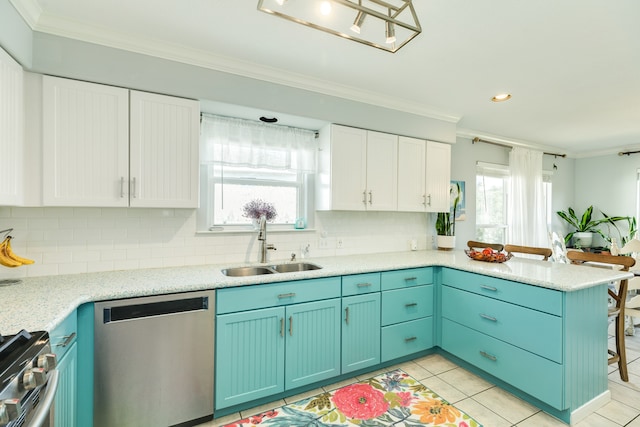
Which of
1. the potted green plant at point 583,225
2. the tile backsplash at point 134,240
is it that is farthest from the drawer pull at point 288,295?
the potted green plant at point 583,225

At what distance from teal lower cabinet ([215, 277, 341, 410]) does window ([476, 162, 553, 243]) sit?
9.56ft

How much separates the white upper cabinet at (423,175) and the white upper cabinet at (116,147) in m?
1.99

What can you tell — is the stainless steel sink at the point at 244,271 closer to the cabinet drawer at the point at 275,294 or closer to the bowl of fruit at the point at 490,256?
the cabinet drawer at the point at 275,294

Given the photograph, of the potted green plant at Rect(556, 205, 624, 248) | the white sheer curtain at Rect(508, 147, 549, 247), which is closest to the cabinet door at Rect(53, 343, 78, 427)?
the white sheer curtain at Rect(508, 147, 549, 247)

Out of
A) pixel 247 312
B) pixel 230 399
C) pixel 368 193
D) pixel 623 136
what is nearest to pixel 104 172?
pixel 247 312

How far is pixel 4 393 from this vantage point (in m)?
0.83

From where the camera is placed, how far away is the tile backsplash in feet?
6.46

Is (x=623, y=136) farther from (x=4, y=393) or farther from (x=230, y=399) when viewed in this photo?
(x=4, y=393)

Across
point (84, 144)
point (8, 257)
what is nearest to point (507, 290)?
point (84, 144)

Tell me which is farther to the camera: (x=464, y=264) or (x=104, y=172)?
(x=464, y=264)

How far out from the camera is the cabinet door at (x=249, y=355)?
1.91 m

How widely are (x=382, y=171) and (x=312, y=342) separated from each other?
5.63 feet

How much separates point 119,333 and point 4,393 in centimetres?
88

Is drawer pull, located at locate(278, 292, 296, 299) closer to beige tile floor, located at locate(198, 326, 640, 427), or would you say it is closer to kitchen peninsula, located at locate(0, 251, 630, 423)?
kitchen peninsula, located at locate(0, 251, 630, 423)
